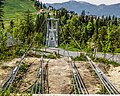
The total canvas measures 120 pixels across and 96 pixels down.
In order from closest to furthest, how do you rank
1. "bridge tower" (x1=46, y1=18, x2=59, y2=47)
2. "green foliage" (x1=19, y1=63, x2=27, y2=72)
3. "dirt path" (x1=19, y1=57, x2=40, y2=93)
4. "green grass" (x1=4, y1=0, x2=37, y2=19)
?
"dirt path" (x1=19, y1=57, x2=40, y2=93)
"green foliage" (x1=19, y1=63, x2=27, y2=72)
"bridge tower" (x1=46, y1=18, x2=59, y2=47)
"green grass" (x1=4, y1=0, x2=37, y2=19)

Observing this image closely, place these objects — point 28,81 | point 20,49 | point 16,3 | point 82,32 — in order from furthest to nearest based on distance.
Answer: point 16,3
point 82,32
point 20,49
point 28,81

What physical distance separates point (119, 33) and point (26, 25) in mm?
14579

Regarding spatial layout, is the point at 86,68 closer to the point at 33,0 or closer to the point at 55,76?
the point at 55,76

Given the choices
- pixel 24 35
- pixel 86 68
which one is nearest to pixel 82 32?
pixel 24 35

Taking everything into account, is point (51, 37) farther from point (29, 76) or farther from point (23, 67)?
point (29, 76)

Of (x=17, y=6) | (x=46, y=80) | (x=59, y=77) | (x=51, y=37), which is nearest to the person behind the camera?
(x=46, y=80)

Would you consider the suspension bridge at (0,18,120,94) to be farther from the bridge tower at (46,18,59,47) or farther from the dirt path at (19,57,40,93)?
the bridge tower at (46,18,59,47)

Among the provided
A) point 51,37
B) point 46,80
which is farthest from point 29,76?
point 51,37

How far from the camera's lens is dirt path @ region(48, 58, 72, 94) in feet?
49.2

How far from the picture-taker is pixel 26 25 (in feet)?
139

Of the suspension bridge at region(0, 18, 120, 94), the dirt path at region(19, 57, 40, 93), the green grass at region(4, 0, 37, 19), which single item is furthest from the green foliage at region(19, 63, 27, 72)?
the green grass at region(4, 0, 37, 19)

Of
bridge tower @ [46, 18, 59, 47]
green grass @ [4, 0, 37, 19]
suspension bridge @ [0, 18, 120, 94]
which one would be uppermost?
suspension bridge @ [0, 18, 120, 94]

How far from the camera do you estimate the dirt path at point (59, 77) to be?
14991 mm

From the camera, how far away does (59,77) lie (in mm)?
17328
